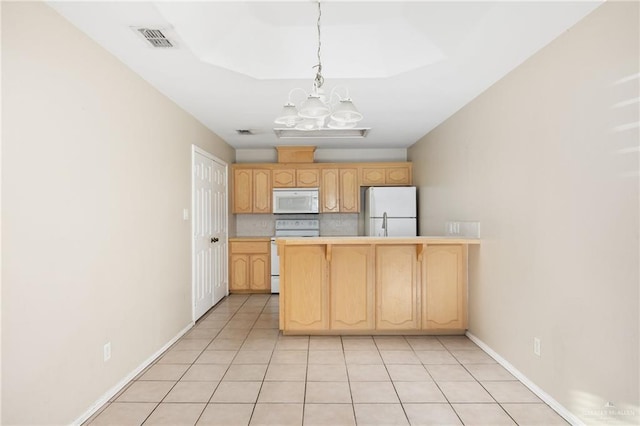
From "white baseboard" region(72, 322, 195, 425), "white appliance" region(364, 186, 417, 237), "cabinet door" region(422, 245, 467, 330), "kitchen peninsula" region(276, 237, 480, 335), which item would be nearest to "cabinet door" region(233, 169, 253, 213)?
"white appliance" region(364, 186, 417, 237)

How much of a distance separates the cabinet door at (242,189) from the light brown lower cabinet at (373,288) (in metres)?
2.46

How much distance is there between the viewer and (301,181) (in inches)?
231

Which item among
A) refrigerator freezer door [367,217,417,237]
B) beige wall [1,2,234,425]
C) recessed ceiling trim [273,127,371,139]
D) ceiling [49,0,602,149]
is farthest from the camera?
refrigerator freezer door [367,217,417,237]

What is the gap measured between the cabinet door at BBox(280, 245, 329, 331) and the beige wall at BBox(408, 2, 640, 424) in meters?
1.51

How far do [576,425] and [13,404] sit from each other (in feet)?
9.76

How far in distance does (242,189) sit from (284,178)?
707 millimetres

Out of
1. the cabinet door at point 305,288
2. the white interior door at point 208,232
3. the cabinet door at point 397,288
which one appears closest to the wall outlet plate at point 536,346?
the cabinet door at point 397,288

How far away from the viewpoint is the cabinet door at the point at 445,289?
3.63m

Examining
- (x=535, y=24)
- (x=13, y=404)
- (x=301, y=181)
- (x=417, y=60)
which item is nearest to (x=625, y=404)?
(x=535, y=24)

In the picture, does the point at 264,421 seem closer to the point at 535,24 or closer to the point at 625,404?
the point at 625,404

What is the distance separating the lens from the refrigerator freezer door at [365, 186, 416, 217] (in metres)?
5.34

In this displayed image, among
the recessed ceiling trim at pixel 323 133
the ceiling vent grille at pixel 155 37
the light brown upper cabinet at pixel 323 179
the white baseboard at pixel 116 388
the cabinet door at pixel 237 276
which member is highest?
the recessed ceiling trim at pixel 323 133

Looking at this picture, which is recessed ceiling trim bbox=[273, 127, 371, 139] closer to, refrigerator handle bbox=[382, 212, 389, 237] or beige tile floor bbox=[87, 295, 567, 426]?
refrigerator handle bbox=[382, 212, 389, 237]

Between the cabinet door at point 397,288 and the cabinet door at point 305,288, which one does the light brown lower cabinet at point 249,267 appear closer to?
the cabinet door at point 305,288
